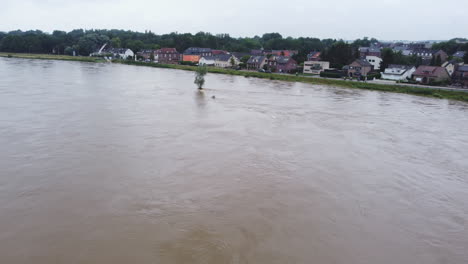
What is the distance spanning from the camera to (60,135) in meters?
14.5

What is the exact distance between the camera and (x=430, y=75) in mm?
45281

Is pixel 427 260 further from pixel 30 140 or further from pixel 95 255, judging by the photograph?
pixel 30 140

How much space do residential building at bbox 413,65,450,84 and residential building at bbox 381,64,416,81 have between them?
2.88m

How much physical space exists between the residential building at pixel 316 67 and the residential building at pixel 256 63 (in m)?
9.37

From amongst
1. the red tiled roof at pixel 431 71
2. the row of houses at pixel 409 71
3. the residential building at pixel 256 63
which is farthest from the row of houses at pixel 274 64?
the red tiled roof at pixel 431 71

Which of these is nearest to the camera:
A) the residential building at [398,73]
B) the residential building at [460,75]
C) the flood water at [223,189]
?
the flood water at [223,189]

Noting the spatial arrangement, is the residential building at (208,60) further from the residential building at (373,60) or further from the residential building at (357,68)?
the residential building at (373,60)

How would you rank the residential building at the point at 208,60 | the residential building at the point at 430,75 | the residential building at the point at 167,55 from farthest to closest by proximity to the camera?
1. the residential building at the point at 167,55
2. the residential building at the point at 208,60
3. the residential building at the point at 430,75

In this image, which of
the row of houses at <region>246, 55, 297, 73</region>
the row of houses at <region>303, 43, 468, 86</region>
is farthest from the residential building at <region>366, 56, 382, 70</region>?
the row of houses at <region>246, 55, 297, 73</region>

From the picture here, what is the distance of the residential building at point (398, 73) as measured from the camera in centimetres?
5078

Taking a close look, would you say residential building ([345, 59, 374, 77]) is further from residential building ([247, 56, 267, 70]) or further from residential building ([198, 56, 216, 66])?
residential building ([198, 56, 216, 66])

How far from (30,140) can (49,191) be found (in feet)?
18.5

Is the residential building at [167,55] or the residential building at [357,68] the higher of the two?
the residential building at [167,55]

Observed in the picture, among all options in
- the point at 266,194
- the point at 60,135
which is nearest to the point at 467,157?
the point at 266,194
